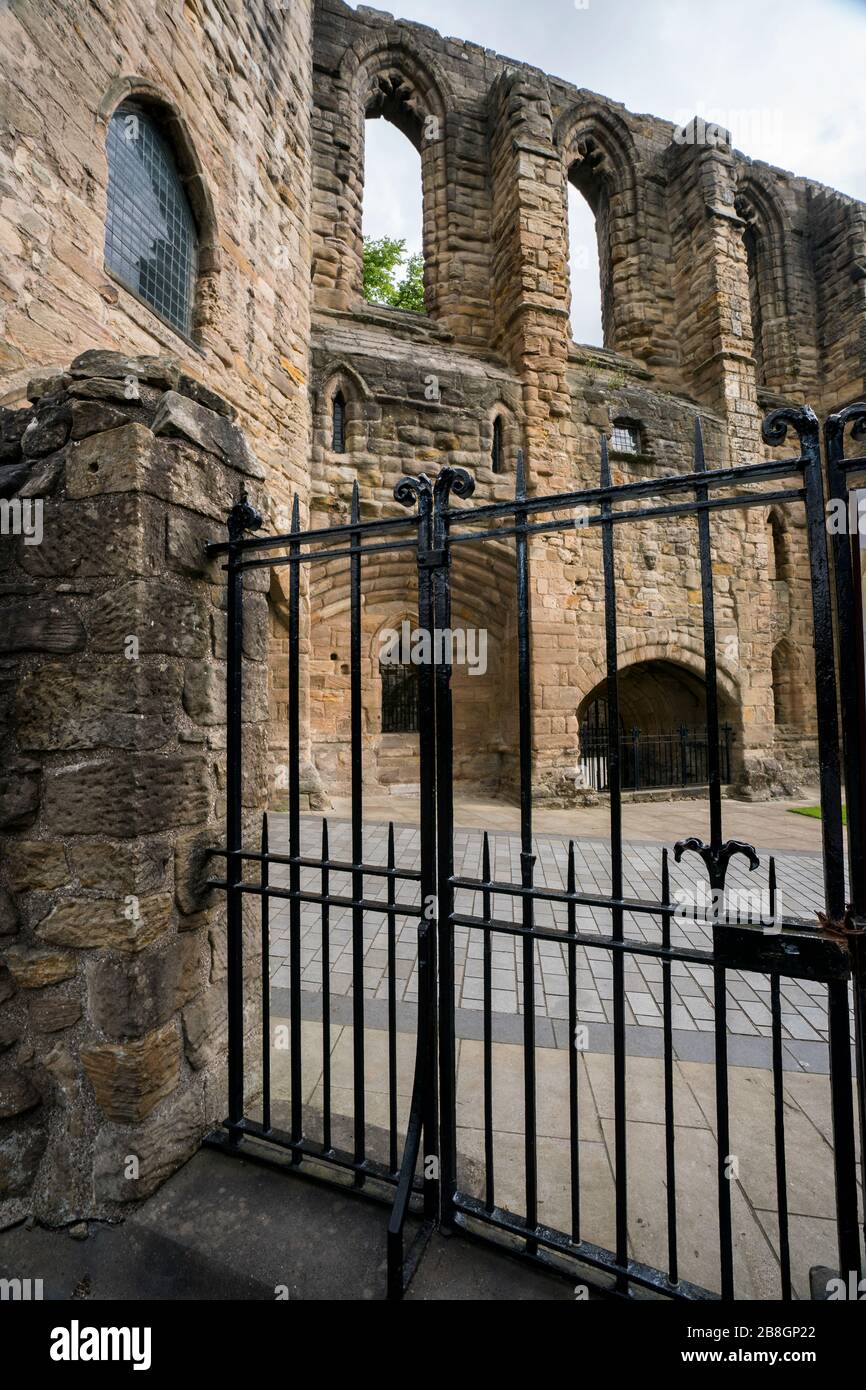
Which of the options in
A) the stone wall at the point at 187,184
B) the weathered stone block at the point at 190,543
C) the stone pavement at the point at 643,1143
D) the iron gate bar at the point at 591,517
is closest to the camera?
the iron gate bar at the point at 591,517

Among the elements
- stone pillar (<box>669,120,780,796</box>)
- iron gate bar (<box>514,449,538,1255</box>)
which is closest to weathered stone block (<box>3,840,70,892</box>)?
iron gate bar (<box>514,449,538,1255</box>)

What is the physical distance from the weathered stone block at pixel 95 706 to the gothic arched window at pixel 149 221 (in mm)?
4010

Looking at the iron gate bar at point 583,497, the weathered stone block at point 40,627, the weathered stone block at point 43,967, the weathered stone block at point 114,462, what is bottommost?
the weathered stone block at point 43,967

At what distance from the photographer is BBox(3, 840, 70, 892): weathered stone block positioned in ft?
5.25

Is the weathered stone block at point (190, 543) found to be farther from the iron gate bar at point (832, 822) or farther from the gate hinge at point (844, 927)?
the gate hinge at point (844, 927)

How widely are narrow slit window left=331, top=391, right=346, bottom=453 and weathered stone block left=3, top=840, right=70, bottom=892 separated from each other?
7.31 meters

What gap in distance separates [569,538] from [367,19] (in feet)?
30.5

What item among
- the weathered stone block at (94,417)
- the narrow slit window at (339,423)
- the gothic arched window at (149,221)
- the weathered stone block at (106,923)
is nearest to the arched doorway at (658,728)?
the narrow slit window at (339,423)

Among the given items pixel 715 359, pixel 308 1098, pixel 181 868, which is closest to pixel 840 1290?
pixel 308 1098

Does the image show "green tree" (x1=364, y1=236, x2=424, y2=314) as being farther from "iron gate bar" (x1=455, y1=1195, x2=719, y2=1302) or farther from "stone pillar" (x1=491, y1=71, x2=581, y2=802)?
"iron gate bar" (x1=455, y1=1195, x2=719, y2=1302)

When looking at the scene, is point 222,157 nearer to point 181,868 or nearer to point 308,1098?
point 181,868

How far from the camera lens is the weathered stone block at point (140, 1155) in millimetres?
1553

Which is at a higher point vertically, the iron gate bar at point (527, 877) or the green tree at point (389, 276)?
the green tree at point (389, 276)

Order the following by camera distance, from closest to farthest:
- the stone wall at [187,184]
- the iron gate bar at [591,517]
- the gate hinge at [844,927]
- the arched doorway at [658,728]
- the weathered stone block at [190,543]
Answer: the gate hinge at [844,927] → the iron gate bar at [591,517] → the weathered stone block at [190,543] → the stone wall at [187,184] → the arched doorway at [658,728]
